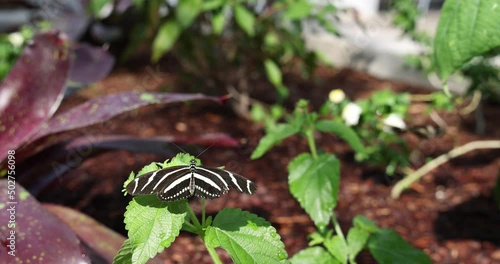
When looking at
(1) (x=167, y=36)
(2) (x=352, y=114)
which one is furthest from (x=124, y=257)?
(1) (x=167, y=36)

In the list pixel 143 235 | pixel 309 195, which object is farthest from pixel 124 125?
pixel 143 235

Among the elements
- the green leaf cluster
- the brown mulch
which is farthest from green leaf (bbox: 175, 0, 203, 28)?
the green leaf cluster

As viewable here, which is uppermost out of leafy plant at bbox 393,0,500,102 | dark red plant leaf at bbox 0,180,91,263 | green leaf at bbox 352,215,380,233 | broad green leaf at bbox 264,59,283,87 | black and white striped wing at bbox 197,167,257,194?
leafy plant at bbox 393,0,500,102

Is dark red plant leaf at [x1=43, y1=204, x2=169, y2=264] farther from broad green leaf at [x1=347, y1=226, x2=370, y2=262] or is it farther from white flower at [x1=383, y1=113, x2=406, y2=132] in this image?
white flower at [x1=383, y1=113, x2=406, y2=132]

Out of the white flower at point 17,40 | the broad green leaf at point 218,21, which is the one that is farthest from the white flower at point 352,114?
the white flower at point 17,40

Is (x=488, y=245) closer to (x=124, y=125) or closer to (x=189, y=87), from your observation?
(x=124, y=125)

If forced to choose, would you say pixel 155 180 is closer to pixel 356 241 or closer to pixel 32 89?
→ pixel 356 241
